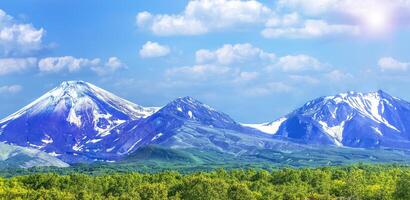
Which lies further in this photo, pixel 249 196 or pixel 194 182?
pixel 194 182

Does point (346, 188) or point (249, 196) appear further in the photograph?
point (346, 188)

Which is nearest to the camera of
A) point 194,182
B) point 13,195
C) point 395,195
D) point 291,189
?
point 395,195

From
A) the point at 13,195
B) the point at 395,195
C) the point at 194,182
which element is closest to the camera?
the point at 395,195

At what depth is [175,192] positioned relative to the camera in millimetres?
181375

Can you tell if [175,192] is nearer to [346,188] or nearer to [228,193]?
[228,193]

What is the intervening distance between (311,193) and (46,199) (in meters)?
70.5

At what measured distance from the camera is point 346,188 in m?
187

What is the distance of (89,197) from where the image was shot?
169 metres

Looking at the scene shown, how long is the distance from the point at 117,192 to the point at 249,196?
45.6 m

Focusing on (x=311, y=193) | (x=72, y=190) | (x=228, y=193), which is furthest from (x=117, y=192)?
(x=311, y=193)

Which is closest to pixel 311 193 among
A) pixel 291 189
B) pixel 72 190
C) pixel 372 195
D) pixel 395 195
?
pixel 291 189

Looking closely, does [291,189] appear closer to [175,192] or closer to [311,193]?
[311,193]

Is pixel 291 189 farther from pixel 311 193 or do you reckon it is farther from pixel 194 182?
pixel 194 182

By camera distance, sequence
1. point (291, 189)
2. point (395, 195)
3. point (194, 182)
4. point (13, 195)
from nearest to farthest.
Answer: point (395, 195), point (13, 195), point (194, 182), point (291, 189)
